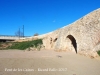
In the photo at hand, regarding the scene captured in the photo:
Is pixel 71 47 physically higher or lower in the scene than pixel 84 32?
lower

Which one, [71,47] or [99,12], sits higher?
[99,12]

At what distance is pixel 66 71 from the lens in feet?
31.0

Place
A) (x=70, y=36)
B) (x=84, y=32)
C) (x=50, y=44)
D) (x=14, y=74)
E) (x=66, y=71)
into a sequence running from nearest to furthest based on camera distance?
1. (x=14, y=74)
2. (x=66, y=71)
3. (x=84, y=32)
4. (x=70, y=36)
5. (x=50, y=44)

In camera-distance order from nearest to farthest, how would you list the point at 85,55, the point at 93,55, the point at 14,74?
the point at 14,74, the point at 93,55, the point at 85,55

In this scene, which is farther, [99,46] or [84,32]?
[84,32]

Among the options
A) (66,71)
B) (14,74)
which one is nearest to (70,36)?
(66,71)

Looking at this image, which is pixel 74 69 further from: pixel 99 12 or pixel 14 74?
pixel 99 12

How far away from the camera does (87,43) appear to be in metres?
14.6

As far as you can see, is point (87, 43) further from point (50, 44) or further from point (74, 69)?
point (50, 44)

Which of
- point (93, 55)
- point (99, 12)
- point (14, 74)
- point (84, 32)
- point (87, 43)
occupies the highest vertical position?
point (99, 12)

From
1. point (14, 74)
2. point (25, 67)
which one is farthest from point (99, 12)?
point (14, 74)

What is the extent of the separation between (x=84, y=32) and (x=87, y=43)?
125 centimetres

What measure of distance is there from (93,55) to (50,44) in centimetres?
1323

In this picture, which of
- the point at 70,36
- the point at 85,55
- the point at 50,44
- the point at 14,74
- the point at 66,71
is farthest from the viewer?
the point at 50,44
